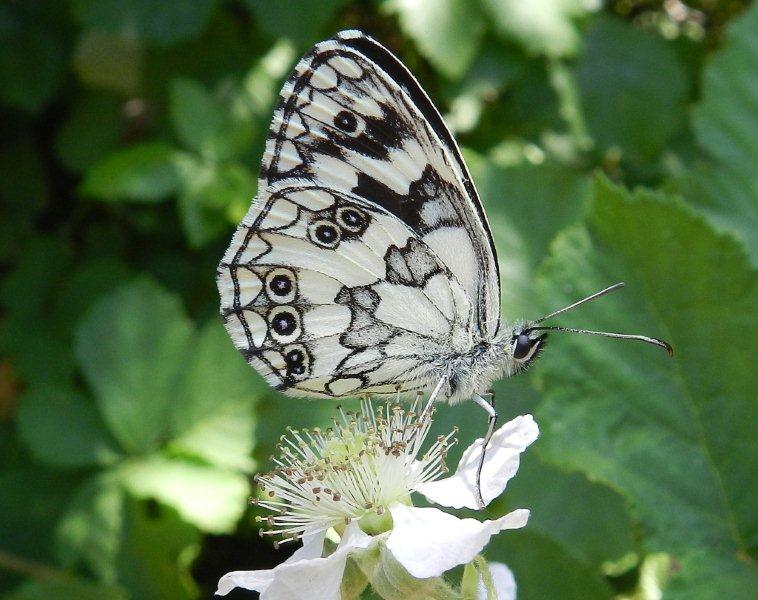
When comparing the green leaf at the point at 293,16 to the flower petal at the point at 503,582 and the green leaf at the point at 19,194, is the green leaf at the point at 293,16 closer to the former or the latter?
the green leaf at the point at 19,194

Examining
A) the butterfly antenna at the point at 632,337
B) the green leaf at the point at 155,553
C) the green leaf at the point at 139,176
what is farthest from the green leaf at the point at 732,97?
the green leaf at the point at 155,553

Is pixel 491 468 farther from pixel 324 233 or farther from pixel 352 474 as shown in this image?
pixel 324 233

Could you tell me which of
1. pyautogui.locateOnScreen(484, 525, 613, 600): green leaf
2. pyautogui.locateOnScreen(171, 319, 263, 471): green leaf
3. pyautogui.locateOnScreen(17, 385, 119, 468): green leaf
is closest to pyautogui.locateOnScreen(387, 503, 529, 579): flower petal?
pyautogui.locateOnScreen(484, 525, 613, 600): green leaf

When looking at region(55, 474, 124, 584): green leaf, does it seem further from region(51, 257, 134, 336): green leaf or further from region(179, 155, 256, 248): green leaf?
region(51, 257, 134, 336): green leaf

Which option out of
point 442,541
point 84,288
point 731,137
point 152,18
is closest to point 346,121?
point 442,541

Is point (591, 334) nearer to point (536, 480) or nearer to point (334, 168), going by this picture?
point (536, 480)
